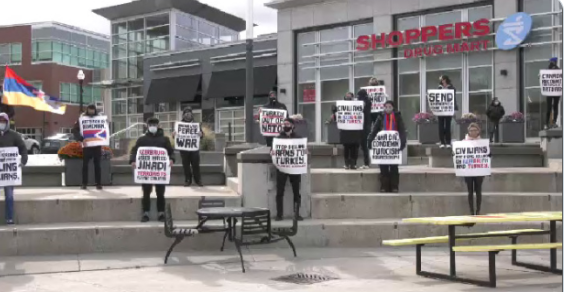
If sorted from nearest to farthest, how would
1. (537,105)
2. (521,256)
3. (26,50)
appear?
1. (521,256)
2. (537,105)
3. (26,50)

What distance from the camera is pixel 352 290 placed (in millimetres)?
7941

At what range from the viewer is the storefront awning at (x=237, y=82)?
109 feet

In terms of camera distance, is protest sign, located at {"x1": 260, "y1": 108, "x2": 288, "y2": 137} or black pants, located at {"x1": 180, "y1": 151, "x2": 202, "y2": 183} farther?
protest sign, located at {"x1": 260, "y1": 108, "x2": 288, "y2": 137}

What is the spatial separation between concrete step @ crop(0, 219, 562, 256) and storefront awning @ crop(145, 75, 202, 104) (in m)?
27.6

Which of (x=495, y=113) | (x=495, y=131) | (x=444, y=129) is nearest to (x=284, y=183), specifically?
(x=444, y=129)

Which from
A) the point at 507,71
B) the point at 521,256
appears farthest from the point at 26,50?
the point at 521,256

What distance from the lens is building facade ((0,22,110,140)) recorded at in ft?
190

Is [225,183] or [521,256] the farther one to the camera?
[225,183]

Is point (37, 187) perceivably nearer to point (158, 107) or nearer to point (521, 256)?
point (521, 256)

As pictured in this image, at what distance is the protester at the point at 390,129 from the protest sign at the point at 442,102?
8.59 ft

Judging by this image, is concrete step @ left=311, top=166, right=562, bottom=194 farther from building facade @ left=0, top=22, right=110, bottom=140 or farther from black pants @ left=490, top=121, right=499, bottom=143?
building facade @ left=0, top=22, right=110, bottom=140

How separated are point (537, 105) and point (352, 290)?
18.1 m

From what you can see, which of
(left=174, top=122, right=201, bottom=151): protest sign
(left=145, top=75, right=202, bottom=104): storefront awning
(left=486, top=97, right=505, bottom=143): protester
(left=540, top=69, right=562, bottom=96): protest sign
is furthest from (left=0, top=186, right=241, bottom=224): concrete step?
(left=145, top=75, right=202, bottom=104): storefront awning

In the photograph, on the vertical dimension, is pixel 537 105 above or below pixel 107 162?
above
